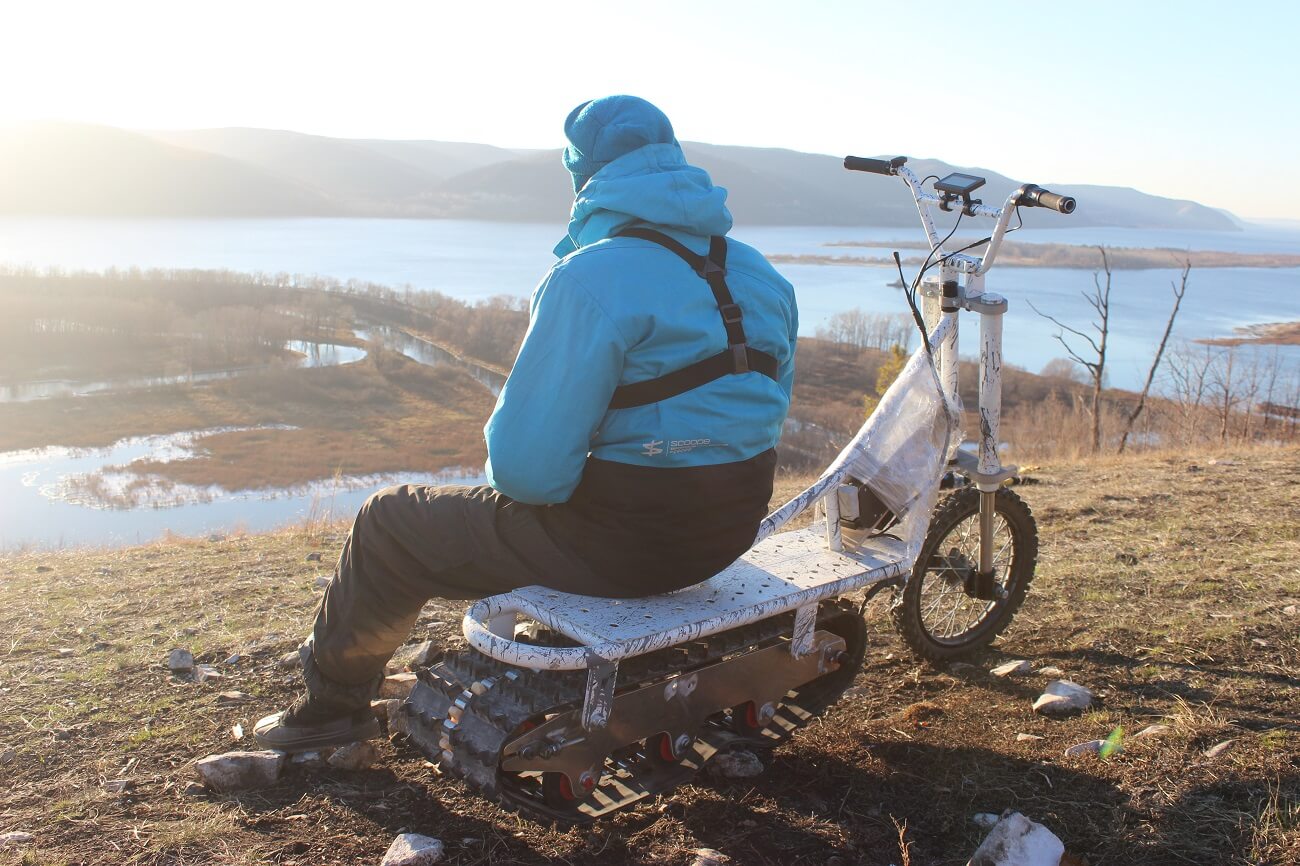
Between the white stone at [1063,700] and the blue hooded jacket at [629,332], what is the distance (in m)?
1.71

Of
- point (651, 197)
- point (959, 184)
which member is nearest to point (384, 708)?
point (651, 197)

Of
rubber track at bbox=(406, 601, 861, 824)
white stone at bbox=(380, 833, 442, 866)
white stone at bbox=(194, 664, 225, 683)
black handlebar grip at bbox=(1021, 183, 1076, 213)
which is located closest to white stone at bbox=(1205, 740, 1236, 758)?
rubber track at bbox=(406, 601, 861, 824)

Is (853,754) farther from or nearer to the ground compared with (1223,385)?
farther from the ground

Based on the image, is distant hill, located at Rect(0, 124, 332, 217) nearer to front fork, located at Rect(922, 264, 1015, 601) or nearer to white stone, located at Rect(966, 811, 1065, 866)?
front fork, located at Rect(922, 264, 1015, 601)

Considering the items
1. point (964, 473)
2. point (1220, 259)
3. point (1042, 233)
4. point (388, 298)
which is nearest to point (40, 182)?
point (388, 298)

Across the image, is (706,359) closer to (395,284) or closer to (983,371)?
(983,371)

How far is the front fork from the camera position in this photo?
3.98m

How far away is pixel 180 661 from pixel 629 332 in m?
2.93

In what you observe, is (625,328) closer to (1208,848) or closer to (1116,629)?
(1208,848)

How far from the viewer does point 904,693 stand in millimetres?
3885

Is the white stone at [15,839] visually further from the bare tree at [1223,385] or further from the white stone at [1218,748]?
the bare tree at [1223,385]

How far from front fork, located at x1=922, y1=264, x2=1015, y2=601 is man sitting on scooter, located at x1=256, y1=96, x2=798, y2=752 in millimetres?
1330

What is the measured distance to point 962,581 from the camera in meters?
4.23

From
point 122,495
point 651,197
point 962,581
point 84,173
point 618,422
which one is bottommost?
point 122,495
